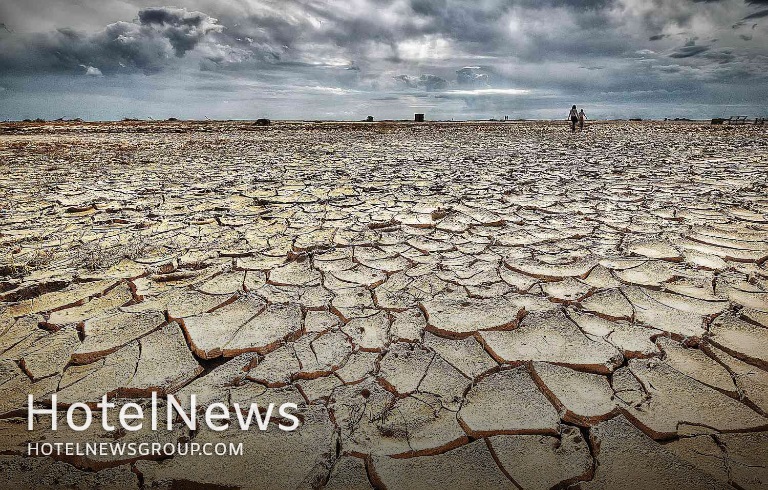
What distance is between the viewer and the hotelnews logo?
1029 millimetres

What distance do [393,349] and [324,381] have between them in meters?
0.30

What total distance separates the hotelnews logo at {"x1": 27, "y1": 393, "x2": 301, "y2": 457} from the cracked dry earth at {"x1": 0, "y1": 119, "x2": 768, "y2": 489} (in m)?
0.03

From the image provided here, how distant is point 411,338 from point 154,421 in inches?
36.3

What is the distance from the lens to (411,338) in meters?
1.50

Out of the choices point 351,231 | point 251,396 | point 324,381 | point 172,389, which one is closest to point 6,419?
point 172,389

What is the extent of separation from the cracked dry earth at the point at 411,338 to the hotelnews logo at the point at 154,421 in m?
0.03

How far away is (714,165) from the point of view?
5.71 meters

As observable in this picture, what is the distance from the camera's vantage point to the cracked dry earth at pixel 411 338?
3.25ft

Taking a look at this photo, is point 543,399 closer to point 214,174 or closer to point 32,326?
point 32,326

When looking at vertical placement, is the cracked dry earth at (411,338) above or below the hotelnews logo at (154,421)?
above

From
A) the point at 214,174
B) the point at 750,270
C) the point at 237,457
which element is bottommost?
the point at 237,457

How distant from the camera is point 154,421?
113 cm

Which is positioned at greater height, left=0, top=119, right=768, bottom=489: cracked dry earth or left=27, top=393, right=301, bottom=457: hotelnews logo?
left=0, top=119, right=768, bottom=489: cracked dry earth

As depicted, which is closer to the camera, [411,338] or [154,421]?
[154,421]
